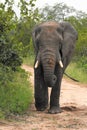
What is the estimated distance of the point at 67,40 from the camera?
9.48m

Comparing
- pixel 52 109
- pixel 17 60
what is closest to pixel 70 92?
pixel 17 60

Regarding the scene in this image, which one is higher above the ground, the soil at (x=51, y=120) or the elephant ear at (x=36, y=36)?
the elephant ear at (x=36, y=36)

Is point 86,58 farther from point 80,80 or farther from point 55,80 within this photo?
point 55,80

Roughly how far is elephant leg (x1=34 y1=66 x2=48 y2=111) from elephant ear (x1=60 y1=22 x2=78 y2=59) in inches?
28.2

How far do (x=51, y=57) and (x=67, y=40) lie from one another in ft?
3.48

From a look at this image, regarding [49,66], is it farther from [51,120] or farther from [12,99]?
[12,99]

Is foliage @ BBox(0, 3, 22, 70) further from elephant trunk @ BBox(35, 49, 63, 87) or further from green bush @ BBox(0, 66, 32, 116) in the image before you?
elephant trunk @ BBox(35, 49, 63, 87)

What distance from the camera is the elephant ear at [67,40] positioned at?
30.6 feet

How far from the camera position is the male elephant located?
336 inches

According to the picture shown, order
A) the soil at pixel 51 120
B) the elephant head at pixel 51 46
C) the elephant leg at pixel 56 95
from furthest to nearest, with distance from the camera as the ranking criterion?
the elephant leg at pixel 56 95, the elephant head at pixel 51 46, the soil at pixel 51 120

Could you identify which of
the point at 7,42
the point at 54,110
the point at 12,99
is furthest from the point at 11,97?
the point at 7,42

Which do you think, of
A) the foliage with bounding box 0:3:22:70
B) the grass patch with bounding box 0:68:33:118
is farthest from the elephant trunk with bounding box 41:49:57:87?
the foliage with bounding box 0:3:22:70

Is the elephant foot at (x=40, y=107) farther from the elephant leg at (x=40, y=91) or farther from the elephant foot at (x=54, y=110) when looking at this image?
the elephant foot at (x=54, y=110)

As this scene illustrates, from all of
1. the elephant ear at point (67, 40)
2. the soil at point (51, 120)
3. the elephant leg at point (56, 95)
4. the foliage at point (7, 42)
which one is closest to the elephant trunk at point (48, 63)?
→ the elephant leg at point (56, 95)
